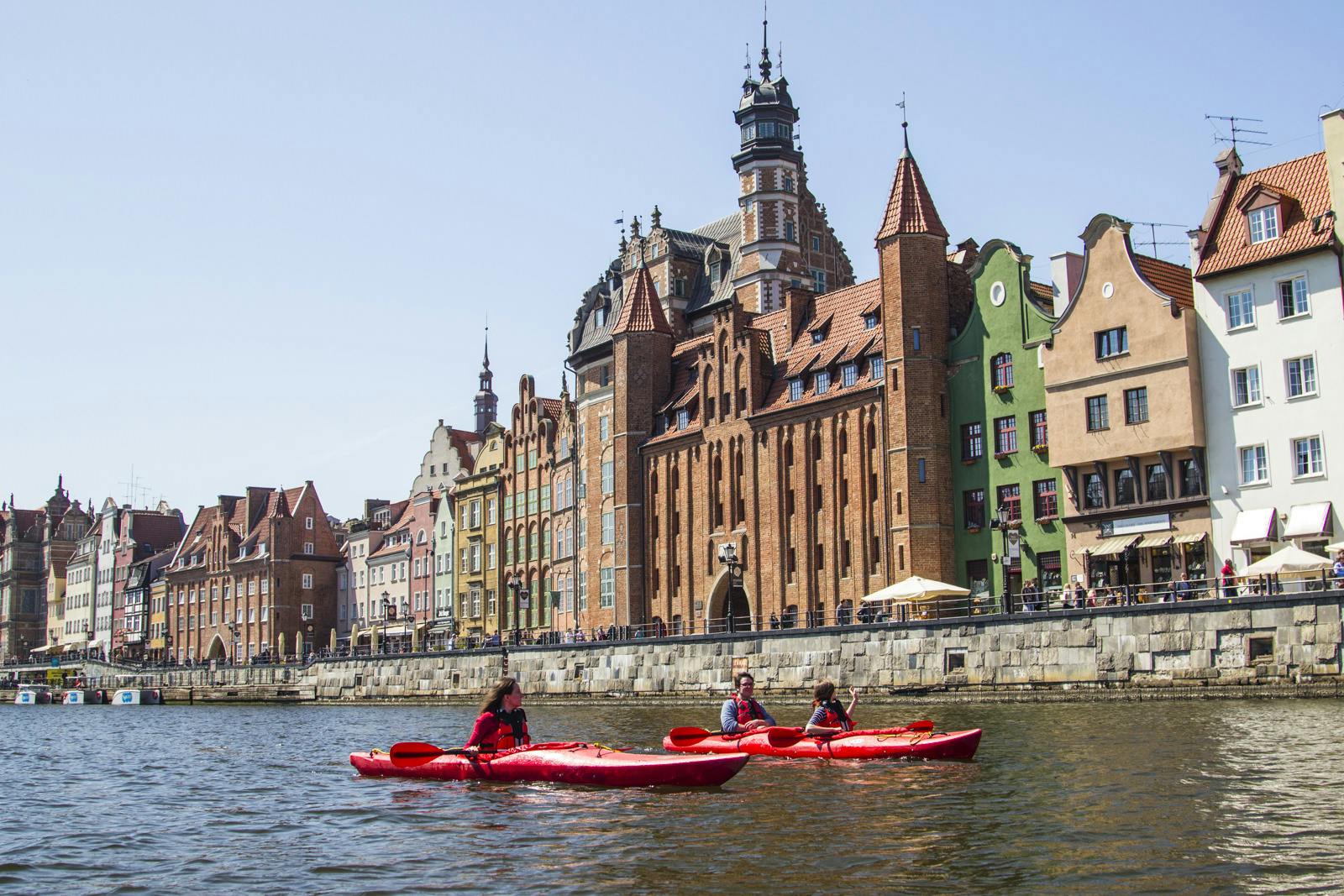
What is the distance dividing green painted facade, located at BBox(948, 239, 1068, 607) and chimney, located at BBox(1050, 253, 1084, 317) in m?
1.10

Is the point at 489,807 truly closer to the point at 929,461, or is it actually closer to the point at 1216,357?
the point at 1216,357

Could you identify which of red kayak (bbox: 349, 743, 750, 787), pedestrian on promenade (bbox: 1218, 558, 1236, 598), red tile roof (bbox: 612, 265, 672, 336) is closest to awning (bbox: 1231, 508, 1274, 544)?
pedestrian on promenade (bbox: 1218, 558, 1236, 598)

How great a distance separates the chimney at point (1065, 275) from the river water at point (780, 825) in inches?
894

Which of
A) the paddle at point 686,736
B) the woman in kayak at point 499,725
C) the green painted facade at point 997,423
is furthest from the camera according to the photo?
the green painted facade at point 997,423

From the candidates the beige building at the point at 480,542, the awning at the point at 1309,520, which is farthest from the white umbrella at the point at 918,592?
the beige building at the point at 480,542

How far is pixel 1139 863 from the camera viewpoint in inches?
658

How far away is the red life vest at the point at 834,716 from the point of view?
1177 inches

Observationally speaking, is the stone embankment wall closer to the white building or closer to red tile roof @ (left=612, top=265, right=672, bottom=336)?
the white building

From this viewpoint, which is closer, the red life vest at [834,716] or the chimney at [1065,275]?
the red life vest at [834,716]

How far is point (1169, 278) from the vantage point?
52.9 meters

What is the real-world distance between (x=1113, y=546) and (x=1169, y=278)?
32.8ft

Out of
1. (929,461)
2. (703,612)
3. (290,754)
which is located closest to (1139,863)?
(290,754)

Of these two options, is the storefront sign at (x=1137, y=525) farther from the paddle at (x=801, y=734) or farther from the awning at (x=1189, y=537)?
the paddle at (x=801, y=734)

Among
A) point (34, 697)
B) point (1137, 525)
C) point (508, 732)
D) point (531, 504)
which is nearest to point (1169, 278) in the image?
point (1137, 525)
